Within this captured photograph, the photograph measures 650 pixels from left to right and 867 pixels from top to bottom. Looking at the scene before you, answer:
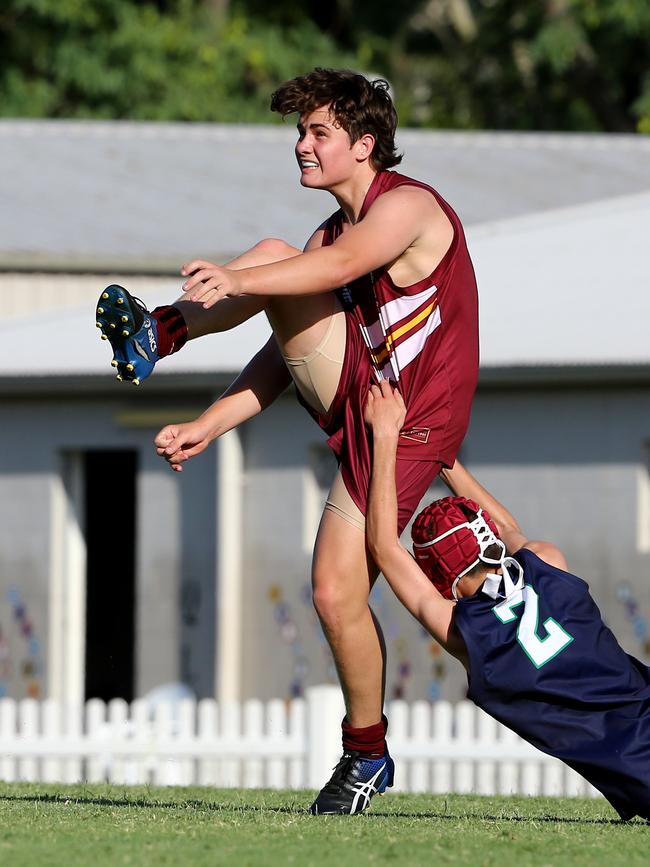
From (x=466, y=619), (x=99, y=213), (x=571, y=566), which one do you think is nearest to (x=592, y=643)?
(x=466, y=619)

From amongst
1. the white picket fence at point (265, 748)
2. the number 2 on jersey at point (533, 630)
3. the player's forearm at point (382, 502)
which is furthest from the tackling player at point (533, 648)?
the white picket fence at point (265, 748)

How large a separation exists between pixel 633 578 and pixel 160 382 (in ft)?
11.9

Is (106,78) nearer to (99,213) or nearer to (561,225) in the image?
(99,213)

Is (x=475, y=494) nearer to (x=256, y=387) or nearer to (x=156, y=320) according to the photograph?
(x=256, y=387)

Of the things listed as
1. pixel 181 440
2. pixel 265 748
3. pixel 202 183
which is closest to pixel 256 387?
pixel 181 440

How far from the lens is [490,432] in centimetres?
1266

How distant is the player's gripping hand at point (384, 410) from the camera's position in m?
5.16

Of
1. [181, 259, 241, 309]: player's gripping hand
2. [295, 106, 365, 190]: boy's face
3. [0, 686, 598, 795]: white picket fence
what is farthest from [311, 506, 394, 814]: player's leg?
[0, 686, 598, 795]: white picket fence

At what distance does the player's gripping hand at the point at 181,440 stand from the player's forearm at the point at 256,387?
0.48 ft

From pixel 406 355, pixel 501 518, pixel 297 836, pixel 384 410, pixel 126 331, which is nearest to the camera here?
pixel 297 836

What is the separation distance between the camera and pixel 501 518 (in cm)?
547

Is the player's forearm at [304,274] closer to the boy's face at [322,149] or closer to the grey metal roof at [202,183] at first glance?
the boy's face at [322,149]

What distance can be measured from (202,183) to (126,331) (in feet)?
46.0

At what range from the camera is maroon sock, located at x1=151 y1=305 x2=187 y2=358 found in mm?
5059
